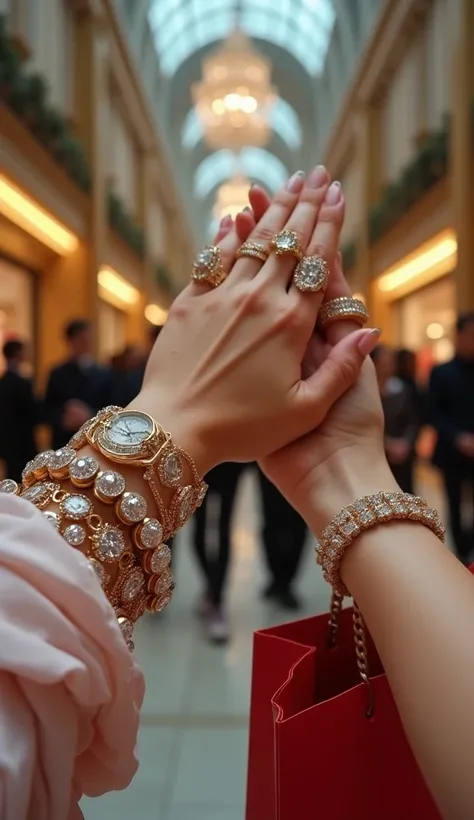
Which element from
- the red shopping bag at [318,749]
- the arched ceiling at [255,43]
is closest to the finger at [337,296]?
the red shopping bag at [318,749]

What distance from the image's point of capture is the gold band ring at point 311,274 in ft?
2.68

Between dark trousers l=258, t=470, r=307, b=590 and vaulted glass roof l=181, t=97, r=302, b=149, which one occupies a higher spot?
vaulted glass roof l=181, t=97, r=302, b=149

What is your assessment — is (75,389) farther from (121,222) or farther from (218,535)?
(121,222)

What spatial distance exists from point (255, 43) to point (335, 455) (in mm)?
17187

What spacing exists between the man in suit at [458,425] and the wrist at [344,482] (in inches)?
127

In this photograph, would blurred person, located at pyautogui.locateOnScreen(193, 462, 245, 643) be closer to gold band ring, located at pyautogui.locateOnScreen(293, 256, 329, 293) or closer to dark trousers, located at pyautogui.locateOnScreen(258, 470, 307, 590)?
dark trousers, located at pyautogui.locateOnScreen(258, 470, 307, 590)

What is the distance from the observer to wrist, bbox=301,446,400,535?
2.29ft

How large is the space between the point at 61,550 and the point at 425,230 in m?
8.86


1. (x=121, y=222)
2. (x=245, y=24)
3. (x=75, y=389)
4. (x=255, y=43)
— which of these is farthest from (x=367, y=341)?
(x=255, y=43)

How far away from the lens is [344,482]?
721 mm

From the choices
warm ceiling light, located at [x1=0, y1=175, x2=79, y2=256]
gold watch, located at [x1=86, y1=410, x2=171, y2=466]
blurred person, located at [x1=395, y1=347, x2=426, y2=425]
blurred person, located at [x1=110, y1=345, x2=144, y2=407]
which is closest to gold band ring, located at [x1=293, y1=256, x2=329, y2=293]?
gold watch, located at [x1=86, y1=410, x2=171, y2=466]

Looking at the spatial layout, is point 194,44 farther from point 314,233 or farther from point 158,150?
point 314,233

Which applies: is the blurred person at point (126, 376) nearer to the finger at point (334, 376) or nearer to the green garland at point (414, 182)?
the finger at point (334, 376)

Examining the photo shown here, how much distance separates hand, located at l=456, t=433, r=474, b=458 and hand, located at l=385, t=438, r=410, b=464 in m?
0.29
